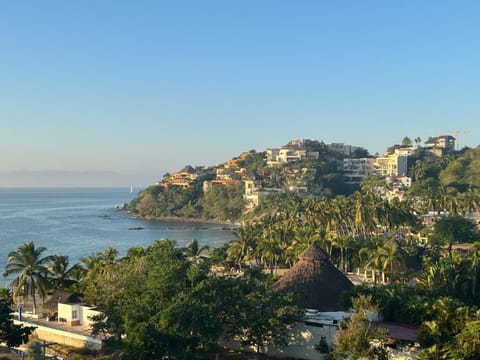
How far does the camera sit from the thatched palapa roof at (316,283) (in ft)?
90.5

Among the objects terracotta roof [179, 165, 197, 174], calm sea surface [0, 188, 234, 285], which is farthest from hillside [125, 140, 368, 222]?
calm sea surface [0, 188, 234, 285]

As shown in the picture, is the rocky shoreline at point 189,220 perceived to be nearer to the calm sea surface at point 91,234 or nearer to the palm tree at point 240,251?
the calm sea surface at point 91,234

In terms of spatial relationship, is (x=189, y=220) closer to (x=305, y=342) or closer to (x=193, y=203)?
(x=193, y=203)

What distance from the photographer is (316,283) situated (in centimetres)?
2864

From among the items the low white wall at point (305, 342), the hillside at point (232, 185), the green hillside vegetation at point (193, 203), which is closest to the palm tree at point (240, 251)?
the low white wall at point (305, 342)

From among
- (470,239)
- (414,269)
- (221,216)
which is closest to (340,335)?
(414,269)

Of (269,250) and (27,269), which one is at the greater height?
(27,269)

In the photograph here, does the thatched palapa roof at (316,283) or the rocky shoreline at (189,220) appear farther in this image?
the rocky shoreline at (189,220)

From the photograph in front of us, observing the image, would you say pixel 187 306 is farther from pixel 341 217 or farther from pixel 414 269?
pixel 341 217

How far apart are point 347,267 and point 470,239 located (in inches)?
755

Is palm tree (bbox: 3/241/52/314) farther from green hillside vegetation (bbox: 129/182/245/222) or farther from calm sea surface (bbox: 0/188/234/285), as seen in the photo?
green hillside vegetation (bbox: 129/182/245/222)

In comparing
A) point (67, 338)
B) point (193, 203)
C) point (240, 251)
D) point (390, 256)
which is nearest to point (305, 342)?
point (67, 338)

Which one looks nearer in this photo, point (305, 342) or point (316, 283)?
point (305, 342)

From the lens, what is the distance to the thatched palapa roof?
27594 millimetres
